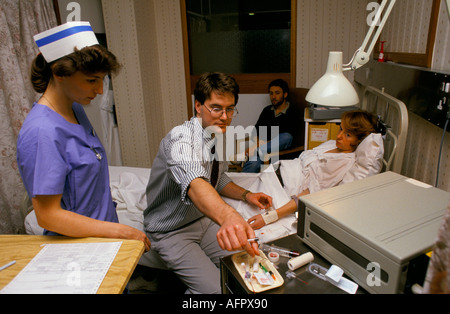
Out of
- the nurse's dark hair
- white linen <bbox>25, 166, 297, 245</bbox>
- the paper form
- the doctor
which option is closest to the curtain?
white linen <bbox>25, 166, 297, 245</bbox>

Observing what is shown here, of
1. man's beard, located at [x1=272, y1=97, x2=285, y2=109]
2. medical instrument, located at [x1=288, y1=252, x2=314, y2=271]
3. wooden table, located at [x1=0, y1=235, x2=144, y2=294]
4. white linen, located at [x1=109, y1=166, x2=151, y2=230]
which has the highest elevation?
man's beard, located at [x1=272, y1=97, x2=285, y2=109]

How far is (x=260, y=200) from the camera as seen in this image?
5.82 ft

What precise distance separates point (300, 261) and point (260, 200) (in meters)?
0.89

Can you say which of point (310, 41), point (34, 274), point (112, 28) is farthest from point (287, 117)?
point (34, 274)

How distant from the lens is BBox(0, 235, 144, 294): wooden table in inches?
31.9

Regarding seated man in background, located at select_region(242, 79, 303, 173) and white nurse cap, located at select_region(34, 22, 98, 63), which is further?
seated man in background, located at select_region(242, 79, 303, 173)

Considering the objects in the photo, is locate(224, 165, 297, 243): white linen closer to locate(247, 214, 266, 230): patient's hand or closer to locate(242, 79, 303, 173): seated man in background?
locate(247, 214, 266, 230): patient's hand

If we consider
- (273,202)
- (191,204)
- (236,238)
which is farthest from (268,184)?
(236,238)

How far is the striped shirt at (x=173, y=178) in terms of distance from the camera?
1.29m

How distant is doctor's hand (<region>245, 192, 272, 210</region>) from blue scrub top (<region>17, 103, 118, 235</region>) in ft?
2.66

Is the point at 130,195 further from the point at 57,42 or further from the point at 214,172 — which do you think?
the point at 57,42

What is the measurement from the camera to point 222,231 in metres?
0.87

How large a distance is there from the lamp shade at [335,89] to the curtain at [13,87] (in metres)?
2.12
